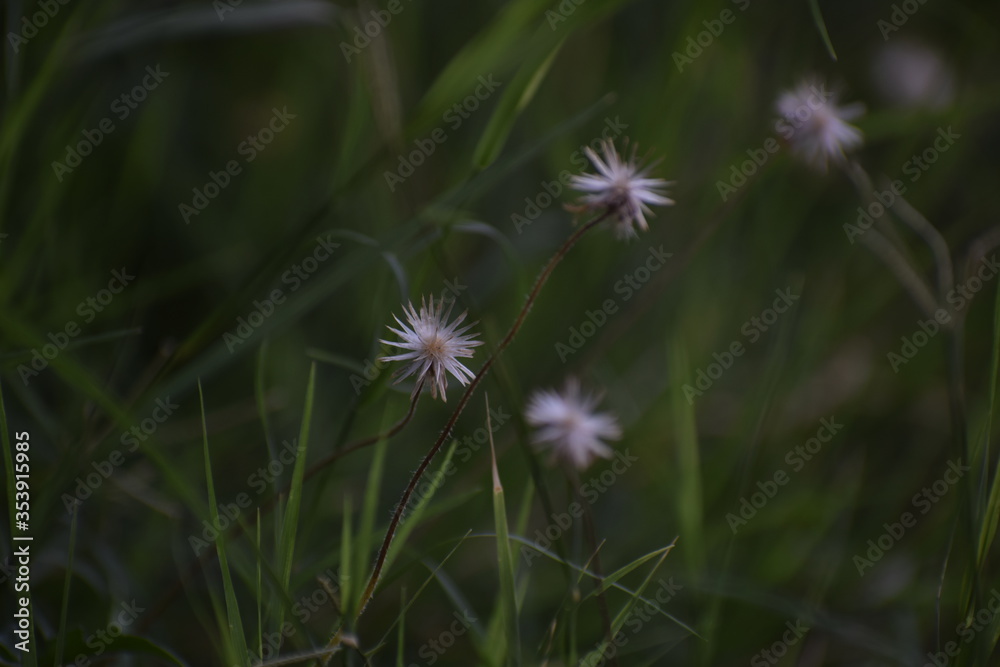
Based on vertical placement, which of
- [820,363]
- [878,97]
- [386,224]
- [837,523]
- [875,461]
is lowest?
[837,523]

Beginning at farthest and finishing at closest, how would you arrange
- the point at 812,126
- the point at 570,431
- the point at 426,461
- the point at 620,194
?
the point at 812,126
the point at 570,431
the point at 620,194
the point at 426,461

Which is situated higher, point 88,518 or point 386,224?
point 386,224

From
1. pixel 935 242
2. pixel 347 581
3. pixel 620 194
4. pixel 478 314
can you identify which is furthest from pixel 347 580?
pixel 935 242

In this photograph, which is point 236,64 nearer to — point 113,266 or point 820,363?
point 113,266

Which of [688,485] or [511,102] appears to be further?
[688,485]

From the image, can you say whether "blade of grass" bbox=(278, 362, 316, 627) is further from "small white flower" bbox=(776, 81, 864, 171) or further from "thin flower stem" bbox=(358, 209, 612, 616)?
"small white flower" bbox=(776, 81, 864, 171)

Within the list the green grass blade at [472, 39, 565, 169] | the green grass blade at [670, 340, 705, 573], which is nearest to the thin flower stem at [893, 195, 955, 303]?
the green grass blade at [670, 340, 705, 573]

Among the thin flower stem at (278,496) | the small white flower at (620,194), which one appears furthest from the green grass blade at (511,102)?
the thin flower stem at (278,496)

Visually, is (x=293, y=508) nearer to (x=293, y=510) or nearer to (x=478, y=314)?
(x=293, y=510)

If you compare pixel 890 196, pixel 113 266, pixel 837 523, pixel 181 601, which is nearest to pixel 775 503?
pixel 837 523

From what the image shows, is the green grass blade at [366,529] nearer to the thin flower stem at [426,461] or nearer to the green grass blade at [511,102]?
the thin flower stem at [426,461]
